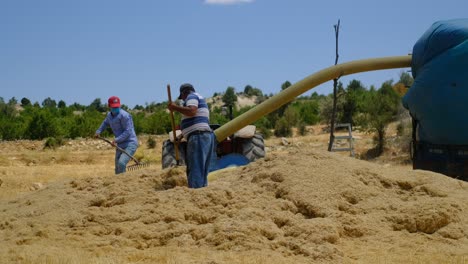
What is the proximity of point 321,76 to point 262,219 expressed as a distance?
5902 mm

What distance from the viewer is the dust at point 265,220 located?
428 centimetres

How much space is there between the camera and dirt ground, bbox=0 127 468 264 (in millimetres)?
4281

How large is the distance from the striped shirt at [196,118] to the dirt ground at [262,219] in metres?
0.70

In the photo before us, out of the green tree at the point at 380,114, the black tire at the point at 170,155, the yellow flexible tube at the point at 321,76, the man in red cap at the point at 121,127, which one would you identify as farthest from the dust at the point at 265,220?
the green tree at the point at 380,114

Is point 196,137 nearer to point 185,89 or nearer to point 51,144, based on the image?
point 185,89

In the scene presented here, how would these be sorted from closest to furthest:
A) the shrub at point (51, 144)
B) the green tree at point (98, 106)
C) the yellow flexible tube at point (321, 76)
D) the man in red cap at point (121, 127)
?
the man in red cap at point (121, 127)
the yellow flexible tube at point (321, 76)
the shrub at point (51, 144)
the green tree at point (98, 106)

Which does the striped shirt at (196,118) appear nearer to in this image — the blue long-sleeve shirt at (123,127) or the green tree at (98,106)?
the blue long-sleeve shirt at (123,127)

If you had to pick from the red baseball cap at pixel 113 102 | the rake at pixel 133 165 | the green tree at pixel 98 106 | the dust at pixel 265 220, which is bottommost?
the dust at pixel 265 220

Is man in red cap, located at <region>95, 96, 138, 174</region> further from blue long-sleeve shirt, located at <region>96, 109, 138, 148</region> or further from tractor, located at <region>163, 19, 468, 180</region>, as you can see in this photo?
tractor, located at <region>163, 19, 468, 180</region>

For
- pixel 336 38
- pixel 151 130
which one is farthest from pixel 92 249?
pixel 151 130

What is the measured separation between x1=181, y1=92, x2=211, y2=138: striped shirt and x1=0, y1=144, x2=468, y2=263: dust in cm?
79

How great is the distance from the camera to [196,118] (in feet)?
21.2

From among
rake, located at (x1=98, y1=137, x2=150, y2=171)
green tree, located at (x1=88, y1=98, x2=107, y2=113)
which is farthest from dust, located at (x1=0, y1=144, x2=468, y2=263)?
green tree, located at (x1=88, y1=98, x2=107, y2=113)

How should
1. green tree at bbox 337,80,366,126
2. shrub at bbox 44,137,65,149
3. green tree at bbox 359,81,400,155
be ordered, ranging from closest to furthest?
green tree at bbox 359,81,400,155, shrub at bbox 44,137,65,149, green tree at bbox 337,80,366,126
